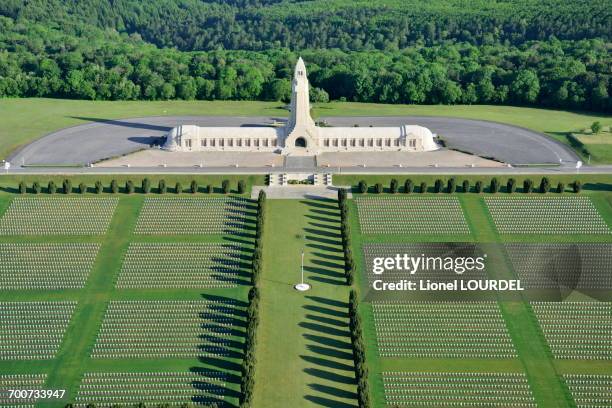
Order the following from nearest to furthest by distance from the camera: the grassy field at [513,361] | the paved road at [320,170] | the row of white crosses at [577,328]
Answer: the grassy field at [513,361] → the row of white crosses at [577,328] → the paved road at [320,170]

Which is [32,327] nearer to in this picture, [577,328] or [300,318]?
[300,318]

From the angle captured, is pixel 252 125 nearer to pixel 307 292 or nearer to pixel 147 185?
pixel 147 185

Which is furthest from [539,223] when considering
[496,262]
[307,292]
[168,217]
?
[168,217]

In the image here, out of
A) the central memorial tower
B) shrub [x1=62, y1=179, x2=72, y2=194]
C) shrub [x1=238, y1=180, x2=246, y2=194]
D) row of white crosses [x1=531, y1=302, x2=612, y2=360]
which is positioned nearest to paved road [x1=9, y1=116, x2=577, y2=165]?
shrub [x1=62, y1=179, x2=72, y2=194]

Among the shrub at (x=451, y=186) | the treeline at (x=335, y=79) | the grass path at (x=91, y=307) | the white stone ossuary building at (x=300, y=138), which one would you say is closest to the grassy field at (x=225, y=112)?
the treeline at (x=335, y=79)

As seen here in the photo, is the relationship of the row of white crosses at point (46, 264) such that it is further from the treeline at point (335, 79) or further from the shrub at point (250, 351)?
the treeline at point (335, 79)

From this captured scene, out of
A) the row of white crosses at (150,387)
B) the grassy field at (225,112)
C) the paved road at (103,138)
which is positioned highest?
the grassy field at (225,112)
